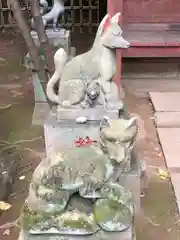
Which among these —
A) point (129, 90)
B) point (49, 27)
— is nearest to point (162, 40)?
point (129, 90)

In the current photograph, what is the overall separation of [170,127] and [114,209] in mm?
2150

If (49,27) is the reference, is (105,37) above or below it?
above

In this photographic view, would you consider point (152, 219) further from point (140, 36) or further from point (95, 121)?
point (140, 36)

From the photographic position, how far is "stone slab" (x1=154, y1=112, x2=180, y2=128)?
3.91 m

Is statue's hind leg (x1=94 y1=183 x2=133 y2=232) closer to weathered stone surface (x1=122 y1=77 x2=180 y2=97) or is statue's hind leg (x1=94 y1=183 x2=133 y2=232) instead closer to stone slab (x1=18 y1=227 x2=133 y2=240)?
stone slab (x1=18 y1=227 x2=133 y2=240)

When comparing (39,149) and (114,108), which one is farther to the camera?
(39,149)

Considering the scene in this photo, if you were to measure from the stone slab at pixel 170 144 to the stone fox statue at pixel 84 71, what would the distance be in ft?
3.01

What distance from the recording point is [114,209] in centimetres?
186

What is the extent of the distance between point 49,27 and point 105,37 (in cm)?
154

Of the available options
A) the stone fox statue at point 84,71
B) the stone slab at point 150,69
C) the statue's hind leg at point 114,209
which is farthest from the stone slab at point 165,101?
the statue's hind leg at point 114,209

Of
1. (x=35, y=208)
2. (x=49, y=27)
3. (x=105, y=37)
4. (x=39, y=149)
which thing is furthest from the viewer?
(x=49, y=27)

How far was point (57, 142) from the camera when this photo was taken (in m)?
2.88

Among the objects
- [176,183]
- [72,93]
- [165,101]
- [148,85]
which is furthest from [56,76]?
[148,85]

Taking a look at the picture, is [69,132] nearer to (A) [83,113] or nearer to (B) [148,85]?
(A) [83,113]
